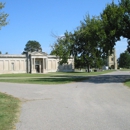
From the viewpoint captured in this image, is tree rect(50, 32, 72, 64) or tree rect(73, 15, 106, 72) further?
tree rect(50, 32, 72, 64)

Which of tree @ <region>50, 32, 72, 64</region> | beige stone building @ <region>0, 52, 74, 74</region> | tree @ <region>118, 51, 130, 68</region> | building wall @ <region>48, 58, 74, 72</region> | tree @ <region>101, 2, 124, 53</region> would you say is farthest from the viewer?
tree @ <region>118, 51, 130, 68</region>

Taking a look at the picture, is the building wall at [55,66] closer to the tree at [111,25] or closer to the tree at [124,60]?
the tree at [124,60]

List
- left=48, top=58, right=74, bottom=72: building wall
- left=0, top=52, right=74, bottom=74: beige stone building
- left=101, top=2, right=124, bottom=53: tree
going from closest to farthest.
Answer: left=101, top=2, right=124, bottom=53: tree
left=0, top=52, right=74, bottom=74: beige stone building
left=48, top=58, right=74, bottom=72: building wall

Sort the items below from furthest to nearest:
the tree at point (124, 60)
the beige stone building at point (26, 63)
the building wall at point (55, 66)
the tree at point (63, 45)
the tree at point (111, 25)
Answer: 1. the tree at point (124, 60)
2. the building wall at point (55, 66)
3. the beige stone building at point (26, 63)
4. the tree at point (63, 45)
5. the tree at point (111, 25)

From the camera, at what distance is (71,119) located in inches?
351

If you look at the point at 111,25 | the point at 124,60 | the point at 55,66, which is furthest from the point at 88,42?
the point at 124,60

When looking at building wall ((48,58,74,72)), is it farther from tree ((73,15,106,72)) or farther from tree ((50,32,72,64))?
tree ((50,32,72,64))

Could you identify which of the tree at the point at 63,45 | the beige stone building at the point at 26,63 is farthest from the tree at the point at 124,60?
the tree at the point at 63,45

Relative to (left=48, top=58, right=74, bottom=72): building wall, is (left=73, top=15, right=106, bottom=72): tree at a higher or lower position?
higher

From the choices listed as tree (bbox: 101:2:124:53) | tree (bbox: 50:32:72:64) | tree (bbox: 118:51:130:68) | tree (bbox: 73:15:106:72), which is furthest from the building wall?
tree (bbox: 101:2:124:53)

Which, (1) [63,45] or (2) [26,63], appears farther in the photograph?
(2) [26,63]

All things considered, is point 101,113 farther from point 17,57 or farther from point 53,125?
A: point 17,57

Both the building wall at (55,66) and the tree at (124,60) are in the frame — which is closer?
the building wall at (55,66)

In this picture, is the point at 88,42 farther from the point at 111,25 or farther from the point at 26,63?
the point at 26,63
